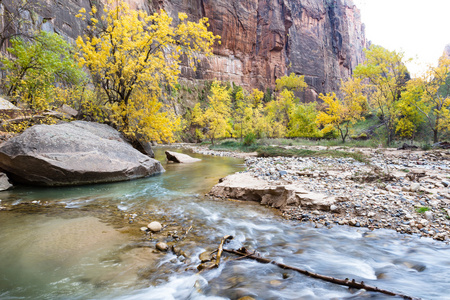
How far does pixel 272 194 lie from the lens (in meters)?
5.42

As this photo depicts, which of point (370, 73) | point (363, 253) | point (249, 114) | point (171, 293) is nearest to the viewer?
point (171, 293)

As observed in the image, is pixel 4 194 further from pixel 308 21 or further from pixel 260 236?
pixel 308 21

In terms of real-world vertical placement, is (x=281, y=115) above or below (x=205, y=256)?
above

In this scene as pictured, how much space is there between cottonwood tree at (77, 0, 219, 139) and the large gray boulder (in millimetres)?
2547

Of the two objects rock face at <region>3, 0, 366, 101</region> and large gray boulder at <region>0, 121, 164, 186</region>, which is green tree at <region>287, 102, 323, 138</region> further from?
large gray boulder at <region>0, 121, 164, 186</region>

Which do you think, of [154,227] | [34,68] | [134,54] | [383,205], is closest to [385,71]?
[383,205]

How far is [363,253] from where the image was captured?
3.02 meters

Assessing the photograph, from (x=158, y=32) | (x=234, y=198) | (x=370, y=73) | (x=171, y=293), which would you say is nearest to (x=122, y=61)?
(x=158, y=32)

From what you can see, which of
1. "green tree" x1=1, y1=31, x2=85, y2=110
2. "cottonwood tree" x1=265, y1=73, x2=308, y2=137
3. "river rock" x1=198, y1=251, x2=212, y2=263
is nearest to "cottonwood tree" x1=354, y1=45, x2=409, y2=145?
"cottonwood tree" x1=265, y1=73, x2=308, y2=137

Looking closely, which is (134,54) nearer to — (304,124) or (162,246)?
(162,246)

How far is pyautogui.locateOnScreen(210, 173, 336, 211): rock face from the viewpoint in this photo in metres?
4.65

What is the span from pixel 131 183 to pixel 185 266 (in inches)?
210

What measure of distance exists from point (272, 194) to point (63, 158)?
19.2ft

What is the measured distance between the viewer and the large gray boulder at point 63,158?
19.8 ft
